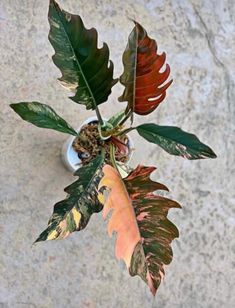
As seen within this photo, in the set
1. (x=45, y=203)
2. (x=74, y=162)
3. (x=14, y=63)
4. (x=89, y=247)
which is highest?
(x=14, y=63)

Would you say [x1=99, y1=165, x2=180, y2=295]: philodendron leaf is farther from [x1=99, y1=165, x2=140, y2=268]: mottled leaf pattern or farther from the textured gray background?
the textured gray background

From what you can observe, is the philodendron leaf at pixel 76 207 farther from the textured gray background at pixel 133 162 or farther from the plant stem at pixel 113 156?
the textured gray background at pixel 133 162

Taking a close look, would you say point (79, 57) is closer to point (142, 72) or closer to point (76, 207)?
point (142, 72)

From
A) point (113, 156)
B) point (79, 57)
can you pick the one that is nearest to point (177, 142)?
point (113, 156)

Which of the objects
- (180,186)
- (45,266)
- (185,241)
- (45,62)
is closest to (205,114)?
(180,186)

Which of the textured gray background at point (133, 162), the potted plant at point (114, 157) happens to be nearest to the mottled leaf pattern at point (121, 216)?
the potted plant at point (114, 157)

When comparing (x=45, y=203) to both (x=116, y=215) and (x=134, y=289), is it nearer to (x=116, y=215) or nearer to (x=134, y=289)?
(x=134, y=289)
